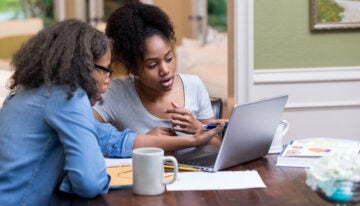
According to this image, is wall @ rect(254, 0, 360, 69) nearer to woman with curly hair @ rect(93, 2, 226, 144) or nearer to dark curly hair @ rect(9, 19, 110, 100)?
woman with curly hair @ rect(93, 2, 226, 144)

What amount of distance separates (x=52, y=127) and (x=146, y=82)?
2.42 feet

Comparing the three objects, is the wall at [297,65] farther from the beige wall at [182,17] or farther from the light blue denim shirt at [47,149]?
the beige wall at [182,17]

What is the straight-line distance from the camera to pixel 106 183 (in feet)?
5.15

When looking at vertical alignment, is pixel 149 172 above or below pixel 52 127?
below

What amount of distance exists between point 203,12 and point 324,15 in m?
4.92

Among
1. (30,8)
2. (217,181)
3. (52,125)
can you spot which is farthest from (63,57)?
(30,8)

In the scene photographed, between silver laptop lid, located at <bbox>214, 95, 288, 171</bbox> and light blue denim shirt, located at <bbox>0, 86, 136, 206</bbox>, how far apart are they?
1.24 ft

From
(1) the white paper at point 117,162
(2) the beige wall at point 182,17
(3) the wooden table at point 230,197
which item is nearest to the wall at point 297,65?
(1) the white paper at point 117,162

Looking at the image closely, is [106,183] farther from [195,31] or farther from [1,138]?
[195,31]

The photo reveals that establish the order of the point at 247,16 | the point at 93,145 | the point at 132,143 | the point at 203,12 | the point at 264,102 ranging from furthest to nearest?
the point at 203,12 → the point at 247,16 → the point at 132,143 → the point at 264,102 → the point at 93,145

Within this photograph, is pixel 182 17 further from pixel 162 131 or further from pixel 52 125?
pixel 52 125

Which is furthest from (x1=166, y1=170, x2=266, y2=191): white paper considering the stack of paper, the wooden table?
the stack of paper

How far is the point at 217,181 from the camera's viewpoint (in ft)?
5.48

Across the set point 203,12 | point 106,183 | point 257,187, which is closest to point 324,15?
point 257,187
